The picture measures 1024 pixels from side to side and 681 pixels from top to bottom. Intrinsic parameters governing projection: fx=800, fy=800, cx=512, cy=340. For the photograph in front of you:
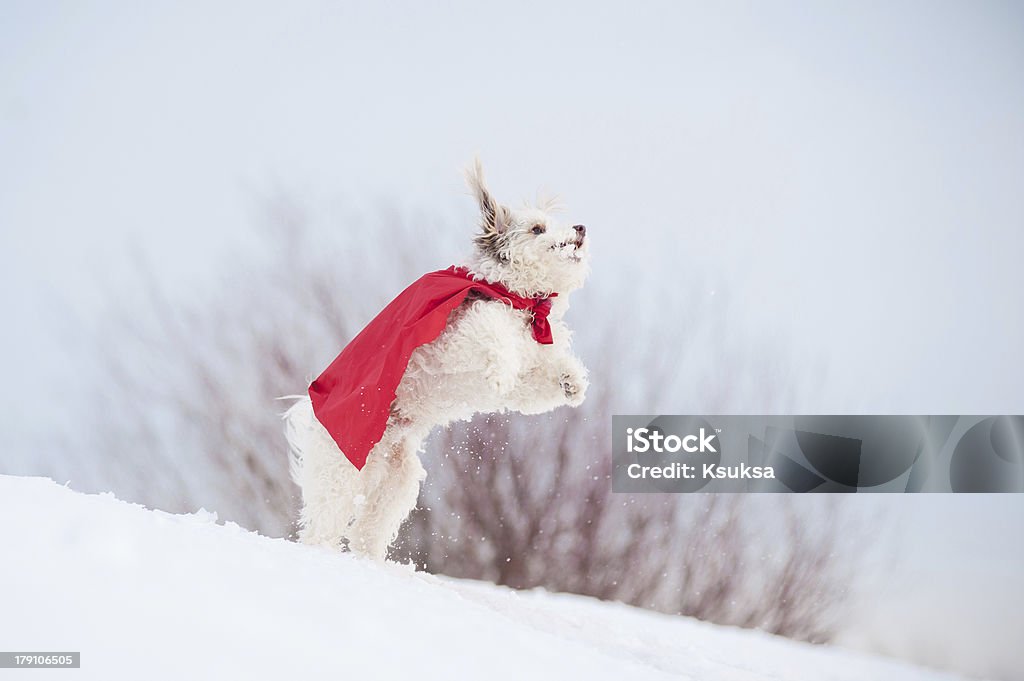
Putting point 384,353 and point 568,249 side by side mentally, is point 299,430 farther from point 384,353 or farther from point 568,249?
point 568,249

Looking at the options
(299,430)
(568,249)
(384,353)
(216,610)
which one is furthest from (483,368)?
(216,610)

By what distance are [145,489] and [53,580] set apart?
12.6ft

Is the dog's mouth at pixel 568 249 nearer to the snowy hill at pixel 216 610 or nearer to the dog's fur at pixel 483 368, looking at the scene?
the dog's fur at pixel 483 368

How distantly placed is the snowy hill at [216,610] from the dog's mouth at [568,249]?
1.15 m

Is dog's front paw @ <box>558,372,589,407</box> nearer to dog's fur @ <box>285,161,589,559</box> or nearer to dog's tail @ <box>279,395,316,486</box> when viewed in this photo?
dog's fur @ <box>285,161,589,559</box>

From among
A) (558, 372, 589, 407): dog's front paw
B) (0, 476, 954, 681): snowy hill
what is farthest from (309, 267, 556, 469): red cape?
(0, 476, 954, 681): snowy hill

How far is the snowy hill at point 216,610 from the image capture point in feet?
4.75

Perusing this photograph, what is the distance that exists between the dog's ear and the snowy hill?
3.95 ft

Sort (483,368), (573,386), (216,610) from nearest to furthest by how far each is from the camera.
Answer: (216,610), (483,368), (573,386)

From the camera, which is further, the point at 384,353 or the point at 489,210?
the point at 489,210

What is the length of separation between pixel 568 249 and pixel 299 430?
46.9 inches

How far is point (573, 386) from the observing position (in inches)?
105

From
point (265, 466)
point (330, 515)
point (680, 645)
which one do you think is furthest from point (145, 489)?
point (680, 645)

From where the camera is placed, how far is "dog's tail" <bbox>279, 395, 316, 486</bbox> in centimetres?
290
